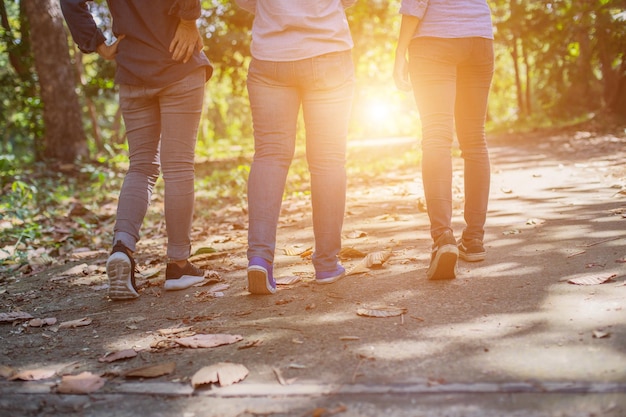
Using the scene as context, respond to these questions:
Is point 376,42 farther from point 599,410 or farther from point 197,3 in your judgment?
point 599,410

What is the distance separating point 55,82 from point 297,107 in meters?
8.72

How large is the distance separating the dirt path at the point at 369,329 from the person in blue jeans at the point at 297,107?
0.31 m

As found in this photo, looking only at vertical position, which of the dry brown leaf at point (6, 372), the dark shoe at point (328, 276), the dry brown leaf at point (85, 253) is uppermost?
the dry brown leaf at point (6, 372)

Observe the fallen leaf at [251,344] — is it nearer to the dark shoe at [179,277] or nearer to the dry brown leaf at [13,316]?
the dark shoe at [179,277]

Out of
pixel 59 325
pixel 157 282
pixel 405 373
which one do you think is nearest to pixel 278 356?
pixel 405 373

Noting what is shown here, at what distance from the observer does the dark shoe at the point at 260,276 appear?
343 cm

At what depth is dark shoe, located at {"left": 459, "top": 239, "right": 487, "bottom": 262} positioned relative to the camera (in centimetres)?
392

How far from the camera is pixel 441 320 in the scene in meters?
2.85

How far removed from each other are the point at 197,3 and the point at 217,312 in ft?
5.51

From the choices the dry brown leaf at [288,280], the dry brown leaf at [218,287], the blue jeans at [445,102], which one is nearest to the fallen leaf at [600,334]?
the blue jeans at [445,102]

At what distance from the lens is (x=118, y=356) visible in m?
2.71

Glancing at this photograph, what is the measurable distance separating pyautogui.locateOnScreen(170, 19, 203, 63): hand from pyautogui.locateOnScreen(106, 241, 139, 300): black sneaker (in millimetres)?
1086

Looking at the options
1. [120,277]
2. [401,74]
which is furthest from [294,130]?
[120,277]

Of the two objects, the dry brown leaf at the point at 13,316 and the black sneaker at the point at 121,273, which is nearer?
the dry brown leaf at the point at 13,316
